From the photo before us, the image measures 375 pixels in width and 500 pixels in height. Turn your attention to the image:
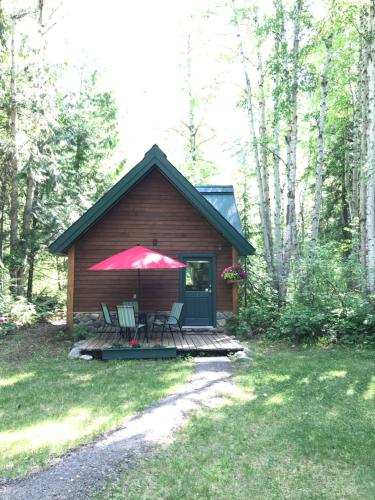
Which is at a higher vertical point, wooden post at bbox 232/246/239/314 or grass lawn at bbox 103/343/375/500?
wooden post at bbox 232/246/239/314

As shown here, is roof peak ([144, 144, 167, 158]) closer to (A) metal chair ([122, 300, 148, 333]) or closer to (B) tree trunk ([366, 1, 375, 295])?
(A) metal chair ([122, 300, 148, 333])

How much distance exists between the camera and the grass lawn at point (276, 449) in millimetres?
3080

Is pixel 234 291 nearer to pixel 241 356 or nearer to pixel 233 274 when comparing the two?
pixel 233 274

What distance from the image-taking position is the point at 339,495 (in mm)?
2990

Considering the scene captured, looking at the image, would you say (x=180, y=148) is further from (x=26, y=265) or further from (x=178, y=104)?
(x=26, y=265)

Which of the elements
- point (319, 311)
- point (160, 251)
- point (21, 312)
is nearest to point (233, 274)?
point (160, 251)

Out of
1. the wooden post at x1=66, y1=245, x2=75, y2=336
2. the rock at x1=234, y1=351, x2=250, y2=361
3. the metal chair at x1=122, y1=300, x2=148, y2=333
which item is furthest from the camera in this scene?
the wooden post at x1=66, y1=245, x2=75, y2=336

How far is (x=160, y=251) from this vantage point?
973 centimetres

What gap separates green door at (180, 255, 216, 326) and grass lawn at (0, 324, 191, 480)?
2615mm

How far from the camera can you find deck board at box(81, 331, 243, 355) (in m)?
7.48

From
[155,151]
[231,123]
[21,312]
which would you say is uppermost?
[231,123]

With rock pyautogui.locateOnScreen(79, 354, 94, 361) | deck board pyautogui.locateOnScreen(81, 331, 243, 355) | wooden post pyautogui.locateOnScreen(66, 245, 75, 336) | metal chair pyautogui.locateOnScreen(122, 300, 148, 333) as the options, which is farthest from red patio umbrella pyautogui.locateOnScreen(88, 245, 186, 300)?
wooden post pyautogui.locateOnScreen(66, 245, 75, 336)

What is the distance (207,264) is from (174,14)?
10.7 metres

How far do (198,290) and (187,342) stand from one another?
6.47ft
